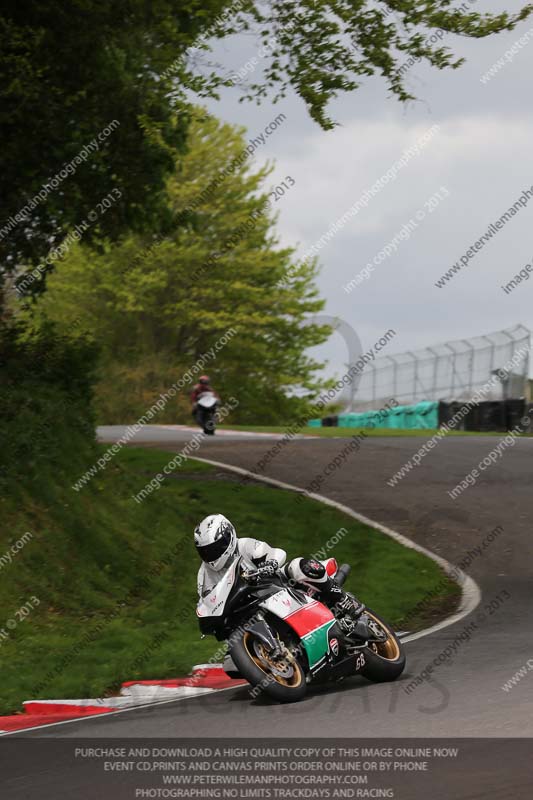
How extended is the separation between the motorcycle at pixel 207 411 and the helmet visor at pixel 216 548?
2214 centimetres

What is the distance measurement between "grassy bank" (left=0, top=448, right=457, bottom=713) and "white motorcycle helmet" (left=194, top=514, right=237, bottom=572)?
2.54 m

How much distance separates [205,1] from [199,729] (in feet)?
45.4

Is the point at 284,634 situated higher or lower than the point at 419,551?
lower

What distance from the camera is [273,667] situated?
9188mm

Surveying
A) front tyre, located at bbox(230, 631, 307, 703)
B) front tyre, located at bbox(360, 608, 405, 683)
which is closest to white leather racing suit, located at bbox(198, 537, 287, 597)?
front tyre, located at bbox(230, 631, 307, 703)

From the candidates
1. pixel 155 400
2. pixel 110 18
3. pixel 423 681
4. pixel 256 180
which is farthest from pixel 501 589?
pixel 256 180

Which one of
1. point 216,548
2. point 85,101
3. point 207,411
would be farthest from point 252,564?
point 207,411

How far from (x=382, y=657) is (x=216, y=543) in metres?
1.70

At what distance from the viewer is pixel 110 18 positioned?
19.9 m

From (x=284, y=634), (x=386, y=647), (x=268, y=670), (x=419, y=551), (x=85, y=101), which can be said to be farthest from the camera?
(x=85, y=101)

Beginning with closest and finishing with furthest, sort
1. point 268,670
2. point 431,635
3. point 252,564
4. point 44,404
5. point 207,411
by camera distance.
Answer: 1. point 268,670
2. point 252,564
3. point 431,635
4. point 44,404
5. point 207,411

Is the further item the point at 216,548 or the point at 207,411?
the point at 207,411

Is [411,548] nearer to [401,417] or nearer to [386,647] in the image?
[386,647]

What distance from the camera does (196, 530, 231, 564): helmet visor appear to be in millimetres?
9492
